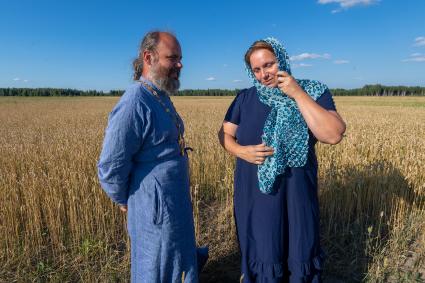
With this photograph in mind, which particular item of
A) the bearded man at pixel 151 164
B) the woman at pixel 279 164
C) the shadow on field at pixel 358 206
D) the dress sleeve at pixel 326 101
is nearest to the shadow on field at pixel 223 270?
the woman at pixel 279 164

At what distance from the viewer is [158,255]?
202 cm

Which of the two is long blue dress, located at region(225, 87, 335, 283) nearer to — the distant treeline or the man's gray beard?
the man's gray beard

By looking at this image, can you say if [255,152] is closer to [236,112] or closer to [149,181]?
[236,112]

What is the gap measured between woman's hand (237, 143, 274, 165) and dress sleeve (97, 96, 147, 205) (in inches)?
27.8

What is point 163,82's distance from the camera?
78.1 inches

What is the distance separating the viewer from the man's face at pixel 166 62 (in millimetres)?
1934

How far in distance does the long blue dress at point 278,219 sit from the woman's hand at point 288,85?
234mm

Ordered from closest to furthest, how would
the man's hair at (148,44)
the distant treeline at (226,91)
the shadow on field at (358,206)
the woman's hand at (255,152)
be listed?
the man's hair at (148,44), the woman's hand at (255,152), the shadow on field at (358,206), the distant treeline at (226,91)

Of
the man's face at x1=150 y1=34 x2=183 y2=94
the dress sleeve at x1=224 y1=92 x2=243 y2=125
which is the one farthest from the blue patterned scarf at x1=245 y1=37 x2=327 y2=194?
the man's face at x1=150 y1=34 x2=183 y2=94

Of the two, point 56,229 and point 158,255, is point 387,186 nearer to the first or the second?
point 158,255

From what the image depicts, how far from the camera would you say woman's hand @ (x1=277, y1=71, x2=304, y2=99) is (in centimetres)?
183

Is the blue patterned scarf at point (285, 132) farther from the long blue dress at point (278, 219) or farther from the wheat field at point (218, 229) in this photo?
the wheat field at point (218, 229)

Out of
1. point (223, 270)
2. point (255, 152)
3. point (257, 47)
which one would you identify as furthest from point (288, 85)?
point (223, 270)

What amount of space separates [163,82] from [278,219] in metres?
1.16
